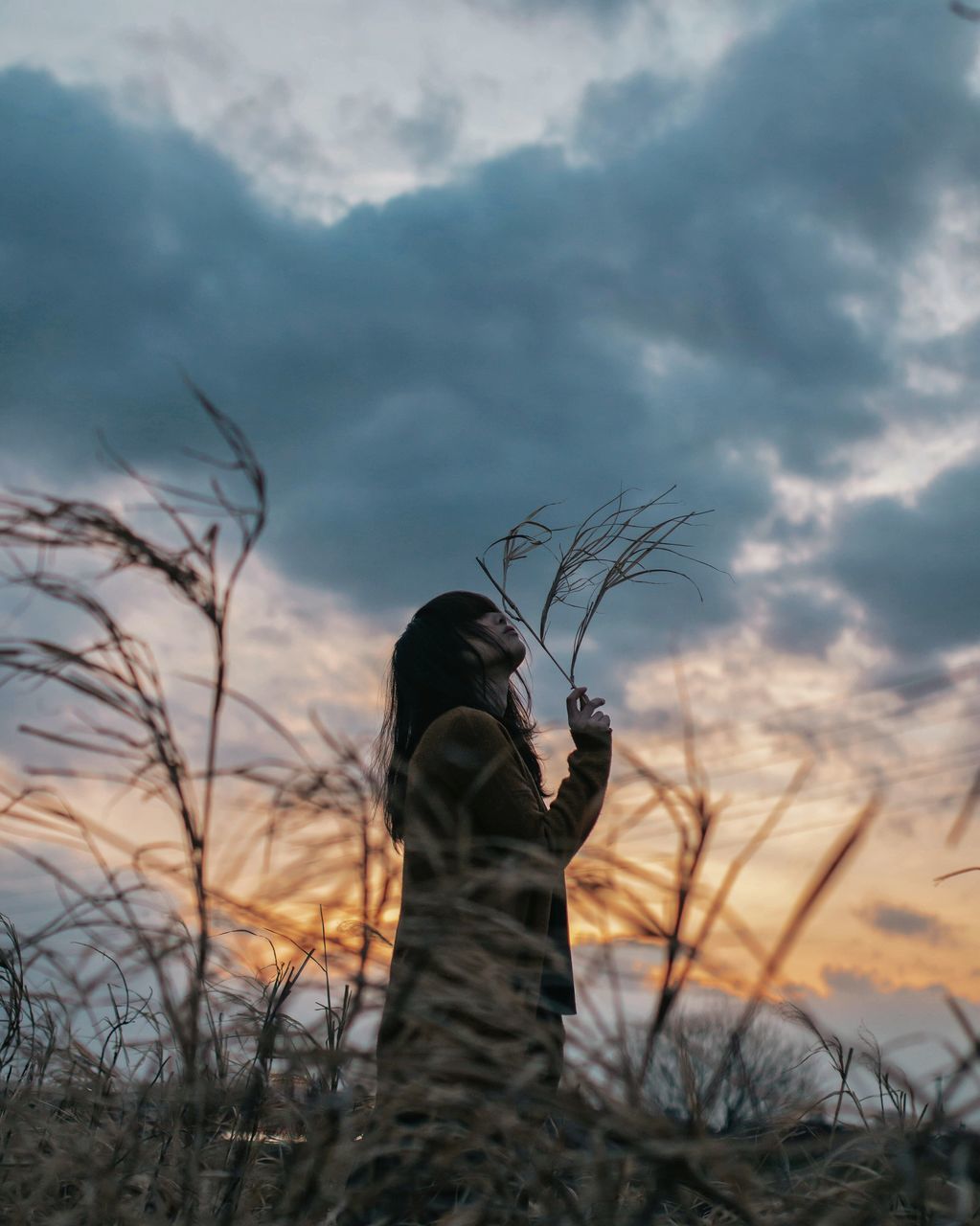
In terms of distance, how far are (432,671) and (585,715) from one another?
0.50m

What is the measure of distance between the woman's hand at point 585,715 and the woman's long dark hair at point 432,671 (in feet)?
0.66

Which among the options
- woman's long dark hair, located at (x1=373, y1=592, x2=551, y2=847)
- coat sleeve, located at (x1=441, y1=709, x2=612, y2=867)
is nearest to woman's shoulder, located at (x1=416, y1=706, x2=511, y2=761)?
coat sleeve, located at (x1=441, y1=709, x2=612, y2=867)

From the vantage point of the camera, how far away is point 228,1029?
2.70 m

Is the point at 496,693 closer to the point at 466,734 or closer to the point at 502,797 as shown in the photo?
the point at 466,734

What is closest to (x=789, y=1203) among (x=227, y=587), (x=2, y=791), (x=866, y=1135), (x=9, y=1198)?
(x=866, y=1135)

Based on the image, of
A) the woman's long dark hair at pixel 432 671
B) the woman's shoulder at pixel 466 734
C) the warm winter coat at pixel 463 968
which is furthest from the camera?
the woman's long dark hair at pixel 432 671

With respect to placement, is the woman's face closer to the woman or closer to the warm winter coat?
the woman

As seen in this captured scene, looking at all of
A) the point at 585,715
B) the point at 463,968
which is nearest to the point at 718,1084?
the point at 463,968

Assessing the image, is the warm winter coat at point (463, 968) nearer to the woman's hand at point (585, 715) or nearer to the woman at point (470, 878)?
the woman at point (470, 878)

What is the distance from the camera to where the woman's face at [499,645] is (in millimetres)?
3486

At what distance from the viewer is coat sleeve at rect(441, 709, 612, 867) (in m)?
2.80

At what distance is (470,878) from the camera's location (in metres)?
1.75

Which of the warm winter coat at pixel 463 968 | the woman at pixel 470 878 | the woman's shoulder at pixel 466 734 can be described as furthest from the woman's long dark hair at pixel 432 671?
the warm winter coat at pixel 463 968

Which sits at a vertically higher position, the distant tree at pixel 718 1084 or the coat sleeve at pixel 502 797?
the coat sleeve at pixel 502 797
